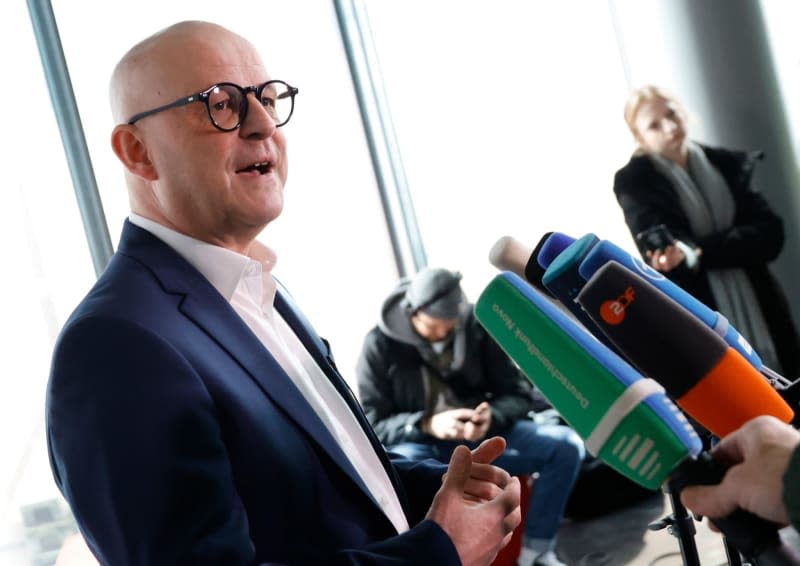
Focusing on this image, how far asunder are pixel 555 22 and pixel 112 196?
2599 mm

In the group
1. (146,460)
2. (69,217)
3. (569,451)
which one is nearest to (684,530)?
(146,460)

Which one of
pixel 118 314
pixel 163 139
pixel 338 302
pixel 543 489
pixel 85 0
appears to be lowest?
pixel 543 489

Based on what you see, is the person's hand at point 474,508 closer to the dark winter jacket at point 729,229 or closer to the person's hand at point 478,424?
the person's hand at point 478,424

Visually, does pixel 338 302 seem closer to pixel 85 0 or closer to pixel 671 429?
pixel 85 0

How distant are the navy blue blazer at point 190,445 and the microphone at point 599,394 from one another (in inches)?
11.8

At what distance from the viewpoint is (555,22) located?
499cm

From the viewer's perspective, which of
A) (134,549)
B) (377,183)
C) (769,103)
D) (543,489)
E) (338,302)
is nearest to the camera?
(134,549)

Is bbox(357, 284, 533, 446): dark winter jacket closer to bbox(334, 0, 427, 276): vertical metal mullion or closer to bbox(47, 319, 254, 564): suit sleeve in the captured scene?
bbox(334, 0, 427, 276): vertical metal mullion

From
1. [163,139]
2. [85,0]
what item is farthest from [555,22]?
[163,139]

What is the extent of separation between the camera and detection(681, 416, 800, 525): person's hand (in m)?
0.75

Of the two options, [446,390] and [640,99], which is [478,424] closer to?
[446,390]

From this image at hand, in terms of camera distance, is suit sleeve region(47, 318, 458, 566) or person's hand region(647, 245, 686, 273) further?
person's hand region(647, 245, 686, 273)

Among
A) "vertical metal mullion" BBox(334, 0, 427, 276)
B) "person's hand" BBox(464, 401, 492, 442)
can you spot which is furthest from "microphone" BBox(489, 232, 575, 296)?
"vertical metal mullion" BBox(334, 0, 427, 276)

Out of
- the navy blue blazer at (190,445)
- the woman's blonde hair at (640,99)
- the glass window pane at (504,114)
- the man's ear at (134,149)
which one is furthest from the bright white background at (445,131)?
the navy blue blazer at (190,445)
